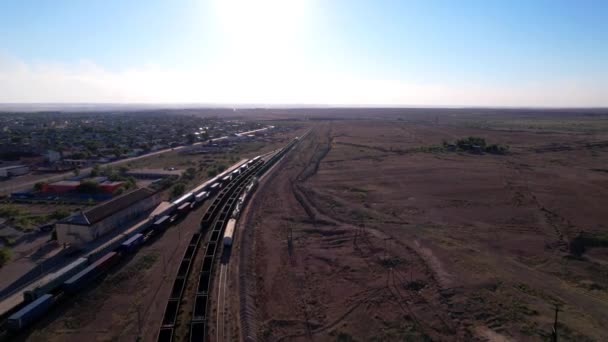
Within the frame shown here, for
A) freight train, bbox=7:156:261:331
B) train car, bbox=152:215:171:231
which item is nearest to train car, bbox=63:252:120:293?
freight train, bbox=7:156:261:331

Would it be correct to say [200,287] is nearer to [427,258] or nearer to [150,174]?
[427,258]

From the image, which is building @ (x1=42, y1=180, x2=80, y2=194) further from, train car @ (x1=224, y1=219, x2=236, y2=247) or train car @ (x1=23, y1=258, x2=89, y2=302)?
train car @ (x1=224, y1=219, x2=236, y2=247)

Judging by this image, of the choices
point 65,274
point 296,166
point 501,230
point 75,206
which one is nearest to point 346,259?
point 501,230

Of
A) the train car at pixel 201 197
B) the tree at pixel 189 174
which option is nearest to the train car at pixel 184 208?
the train car at pixel 201 197

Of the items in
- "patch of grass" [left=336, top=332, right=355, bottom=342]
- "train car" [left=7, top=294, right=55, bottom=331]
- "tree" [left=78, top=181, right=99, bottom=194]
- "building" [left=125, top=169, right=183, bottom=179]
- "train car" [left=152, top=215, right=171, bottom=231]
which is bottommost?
"patch of grass" [left=336, top=332, right=355, bottom=342]

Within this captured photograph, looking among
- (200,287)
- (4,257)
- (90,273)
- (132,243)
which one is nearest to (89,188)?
(4,257)

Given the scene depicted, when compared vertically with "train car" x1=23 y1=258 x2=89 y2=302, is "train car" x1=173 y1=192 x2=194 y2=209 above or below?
above

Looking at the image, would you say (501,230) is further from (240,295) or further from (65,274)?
(65,274)
